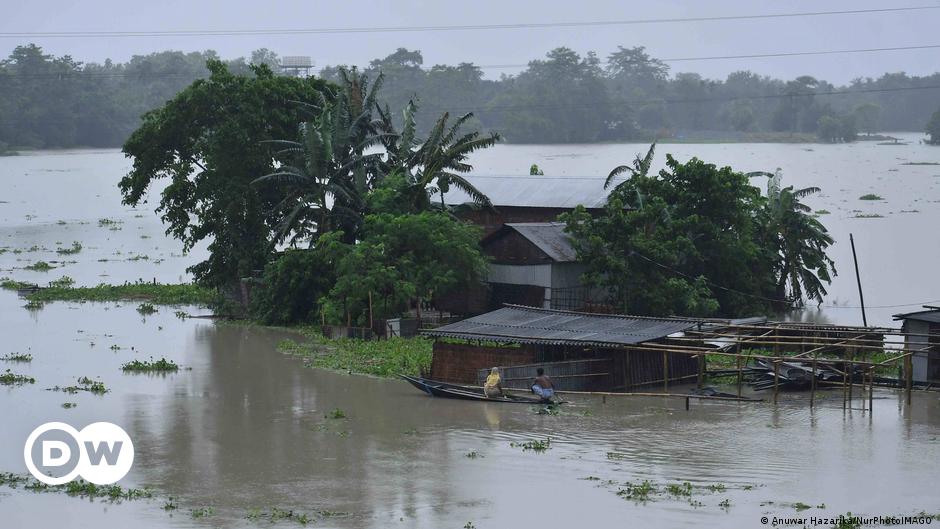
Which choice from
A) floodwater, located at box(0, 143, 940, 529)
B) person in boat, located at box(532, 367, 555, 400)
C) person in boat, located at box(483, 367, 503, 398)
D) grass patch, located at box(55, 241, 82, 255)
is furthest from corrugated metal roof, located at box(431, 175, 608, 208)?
grass patch, located at box(55, 241, 82, 255)

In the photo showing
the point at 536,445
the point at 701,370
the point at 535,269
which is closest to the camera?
the point at 536,445

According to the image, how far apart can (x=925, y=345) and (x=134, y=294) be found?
2357 cm

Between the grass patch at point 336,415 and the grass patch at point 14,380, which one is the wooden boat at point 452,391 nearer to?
the grass patch at point 336,415

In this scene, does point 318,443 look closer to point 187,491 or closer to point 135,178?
point 187,491

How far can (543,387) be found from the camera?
867 inches

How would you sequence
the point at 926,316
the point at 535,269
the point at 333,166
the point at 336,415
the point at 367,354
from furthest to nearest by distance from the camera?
1. the point at 333,166
2. the point at 535,269
3. the point at 367,354
4. the point at 926,316
5. the point at 336,415

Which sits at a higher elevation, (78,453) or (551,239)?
(551,239)

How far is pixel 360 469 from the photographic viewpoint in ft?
59.3

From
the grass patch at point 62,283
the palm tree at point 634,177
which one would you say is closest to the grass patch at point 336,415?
the palm tree at point 634,177

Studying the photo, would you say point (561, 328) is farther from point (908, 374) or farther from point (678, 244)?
point (678, 244)

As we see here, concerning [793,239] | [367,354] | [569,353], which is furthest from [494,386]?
[793,239]

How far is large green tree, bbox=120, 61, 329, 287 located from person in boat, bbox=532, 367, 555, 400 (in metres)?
12.7

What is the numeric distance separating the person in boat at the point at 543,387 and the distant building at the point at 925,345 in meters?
6.85

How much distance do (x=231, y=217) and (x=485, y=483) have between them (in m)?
18.0
